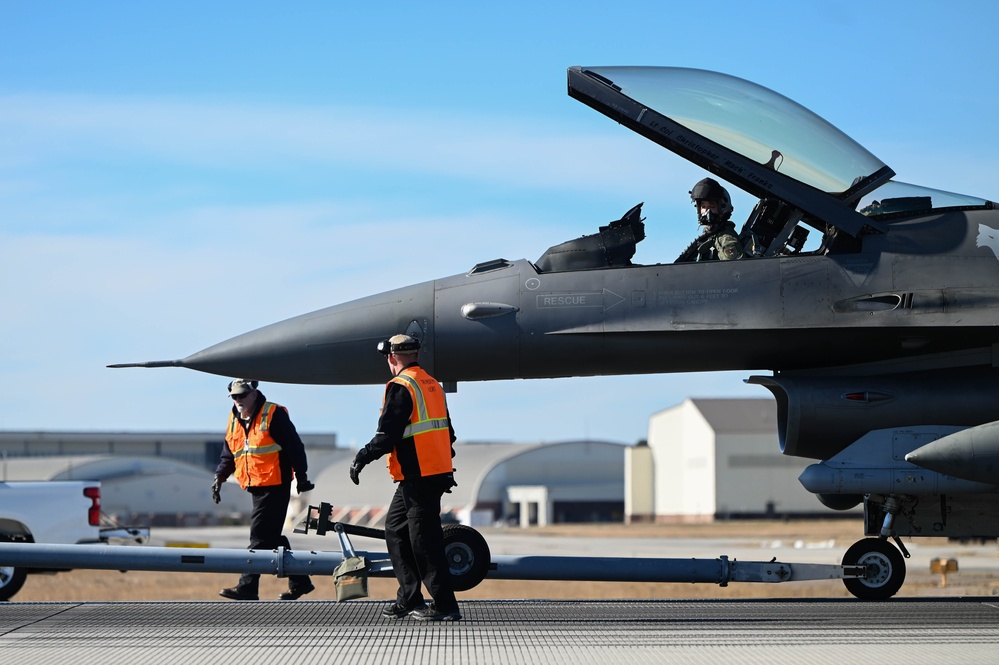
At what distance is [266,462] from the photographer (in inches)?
419

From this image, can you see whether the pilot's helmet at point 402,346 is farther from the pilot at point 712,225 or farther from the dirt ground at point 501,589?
the dirt ground at point 501,589

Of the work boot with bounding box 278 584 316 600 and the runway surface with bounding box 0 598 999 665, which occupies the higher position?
the runway surface with bounding box 0 598 999 665

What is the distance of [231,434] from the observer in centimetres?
1093

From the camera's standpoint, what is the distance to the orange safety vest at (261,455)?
10625 mm

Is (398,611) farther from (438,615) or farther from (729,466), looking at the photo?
(729,466)

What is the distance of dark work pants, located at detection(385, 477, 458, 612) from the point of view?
8266 millimetres

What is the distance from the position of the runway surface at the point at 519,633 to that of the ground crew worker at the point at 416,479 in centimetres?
24

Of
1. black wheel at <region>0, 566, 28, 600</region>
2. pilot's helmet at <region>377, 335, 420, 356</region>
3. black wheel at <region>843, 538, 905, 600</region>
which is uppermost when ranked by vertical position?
pilot's helmet at <region>377, 335, 420, 356</region>

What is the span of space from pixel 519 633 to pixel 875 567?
3616 mm

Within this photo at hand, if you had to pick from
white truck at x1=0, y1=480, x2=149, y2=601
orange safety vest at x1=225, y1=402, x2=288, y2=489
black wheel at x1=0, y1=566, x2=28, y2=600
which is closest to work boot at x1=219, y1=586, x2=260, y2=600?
orange safety vest at x1=225, y1=402, x2=288, y2=489

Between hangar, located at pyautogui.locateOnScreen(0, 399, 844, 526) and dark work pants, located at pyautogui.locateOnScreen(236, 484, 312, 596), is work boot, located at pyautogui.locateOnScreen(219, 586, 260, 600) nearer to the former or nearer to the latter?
dark work pants, located at pyautogui.locateOnScreen(236, 484, 312, 596)

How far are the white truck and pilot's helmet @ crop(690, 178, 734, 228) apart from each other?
779cm

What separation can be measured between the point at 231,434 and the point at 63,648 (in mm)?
3916

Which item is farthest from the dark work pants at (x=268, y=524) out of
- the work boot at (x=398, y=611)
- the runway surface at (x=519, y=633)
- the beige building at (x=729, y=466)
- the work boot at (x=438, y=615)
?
the beige building at (x=729, y=466)
